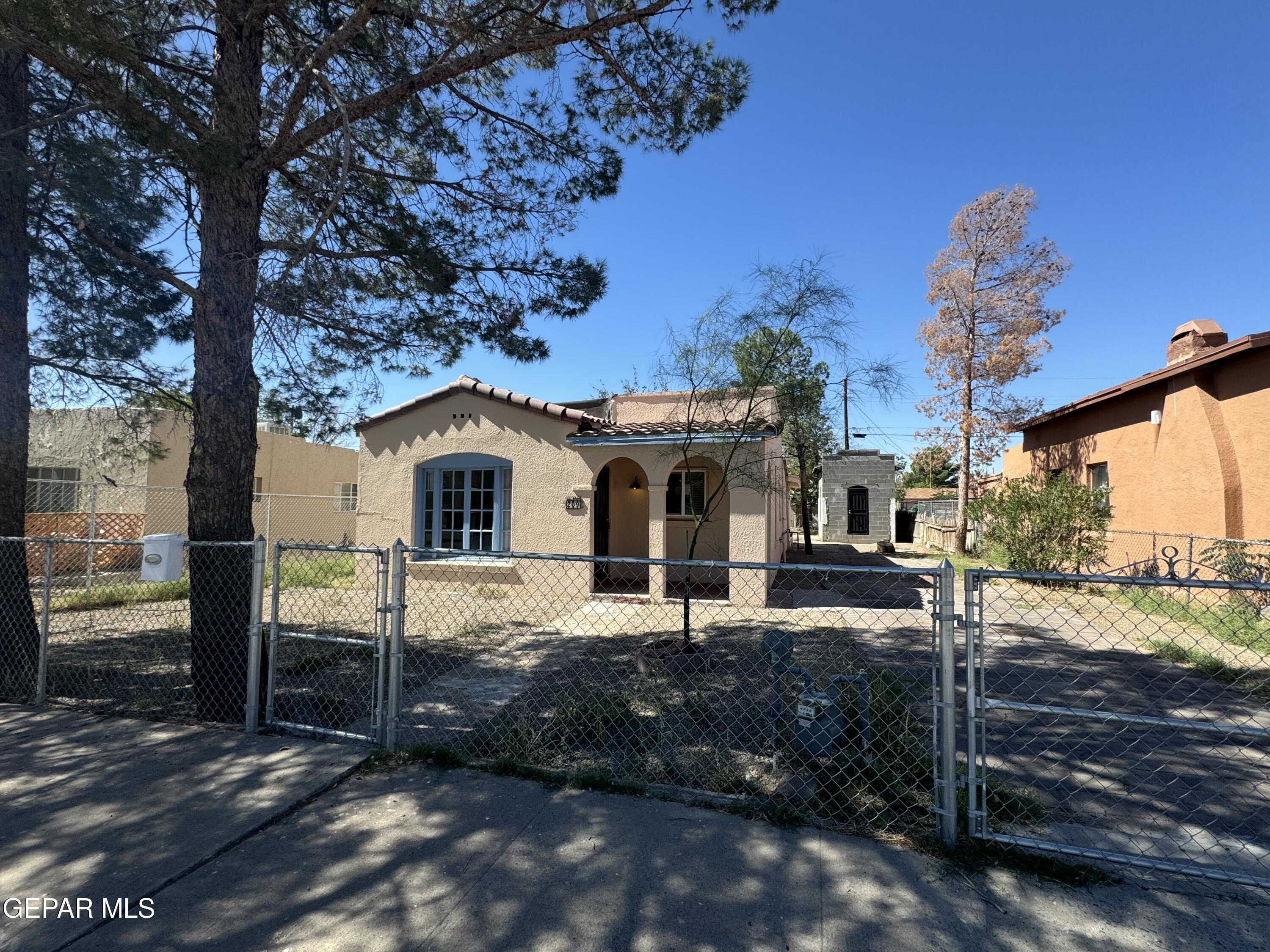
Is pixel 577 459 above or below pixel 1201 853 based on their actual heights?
above

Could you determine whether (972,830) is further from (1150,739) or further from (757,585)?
(757,585)

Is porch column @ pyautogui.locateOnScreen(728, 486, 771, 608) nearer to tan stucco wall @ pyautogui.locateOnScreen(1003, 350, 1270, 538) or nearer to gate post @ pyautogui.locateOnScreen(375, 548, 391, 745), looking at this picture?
gate post @ pyautogui.locateOnScreen(375, 548, 391, 745)

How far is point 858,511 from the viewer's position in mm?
28797

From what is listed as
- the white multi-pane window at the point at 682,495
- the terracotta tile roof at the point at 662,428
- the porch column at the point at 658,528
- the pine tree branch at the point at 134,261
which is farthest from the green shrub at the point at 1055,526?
the pine tree branch at the point at 134,261

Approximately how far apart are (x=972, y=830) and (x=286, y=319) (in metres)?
7.31

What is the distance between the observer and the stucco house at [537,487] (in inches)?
410

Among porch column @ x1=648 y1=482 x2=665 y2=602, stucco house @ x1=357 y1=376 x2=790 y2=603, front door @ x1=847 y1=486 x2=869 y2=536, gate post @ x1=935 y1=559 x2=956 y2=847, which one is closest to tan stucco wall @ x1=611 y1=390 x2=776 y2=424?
stucco house @ x1=357 y1=376 x2=790 y2=603

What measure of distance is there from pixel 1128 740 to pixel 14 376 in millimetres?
9866

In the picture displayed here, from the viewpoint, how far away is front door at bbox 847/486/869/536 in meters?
28.4

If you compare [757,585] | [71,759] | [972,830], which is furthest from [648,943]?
[757,585]

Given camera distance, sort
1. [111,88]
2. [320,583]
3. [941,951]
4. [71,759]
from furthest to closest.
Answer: [320,583] → [111,88] → [71,759] → [941,951]

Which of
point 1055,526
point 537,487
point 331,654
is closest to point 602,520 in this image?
point 537,487

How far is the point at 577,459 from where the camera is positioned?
1105 centimetres

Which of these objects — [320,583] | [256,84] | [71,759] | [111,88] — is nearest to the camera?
[71,759]
